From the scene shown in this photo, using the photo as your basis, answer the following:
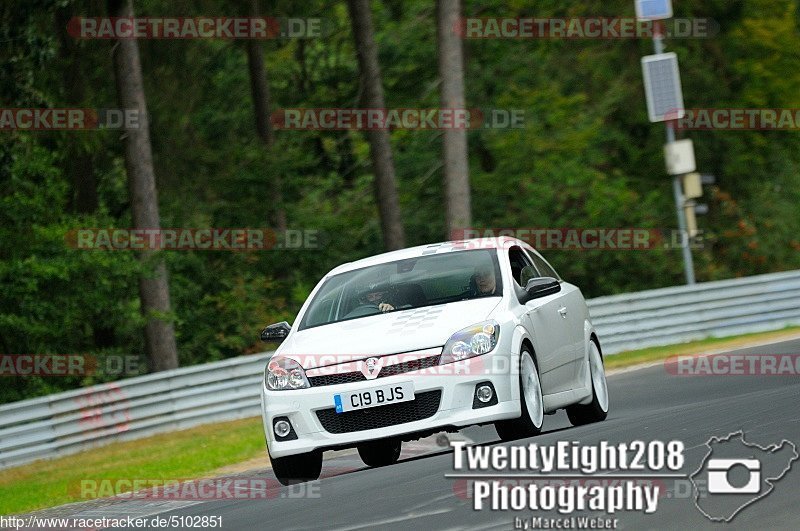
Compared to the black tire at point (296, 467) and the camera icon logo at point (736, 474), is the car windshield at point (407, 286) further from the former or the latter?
the camera icon logo at point (736, 474)

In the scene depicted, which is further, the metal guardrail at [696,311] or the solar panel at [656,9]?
the solar panel at [656,9]

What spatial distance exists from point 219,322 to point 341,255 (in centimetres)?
511

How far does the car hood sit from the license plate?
0.85 ft

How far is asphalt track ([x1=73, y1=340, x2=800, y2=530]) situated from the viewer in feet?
27.0

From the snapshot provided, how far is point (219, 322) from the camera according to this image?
3553cm

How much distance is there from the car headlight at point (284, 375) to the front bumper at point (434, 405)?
110 mm

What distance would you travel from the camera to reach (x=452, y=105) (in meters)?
29.8

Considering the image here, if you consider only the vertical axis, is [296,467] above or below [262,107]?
below
